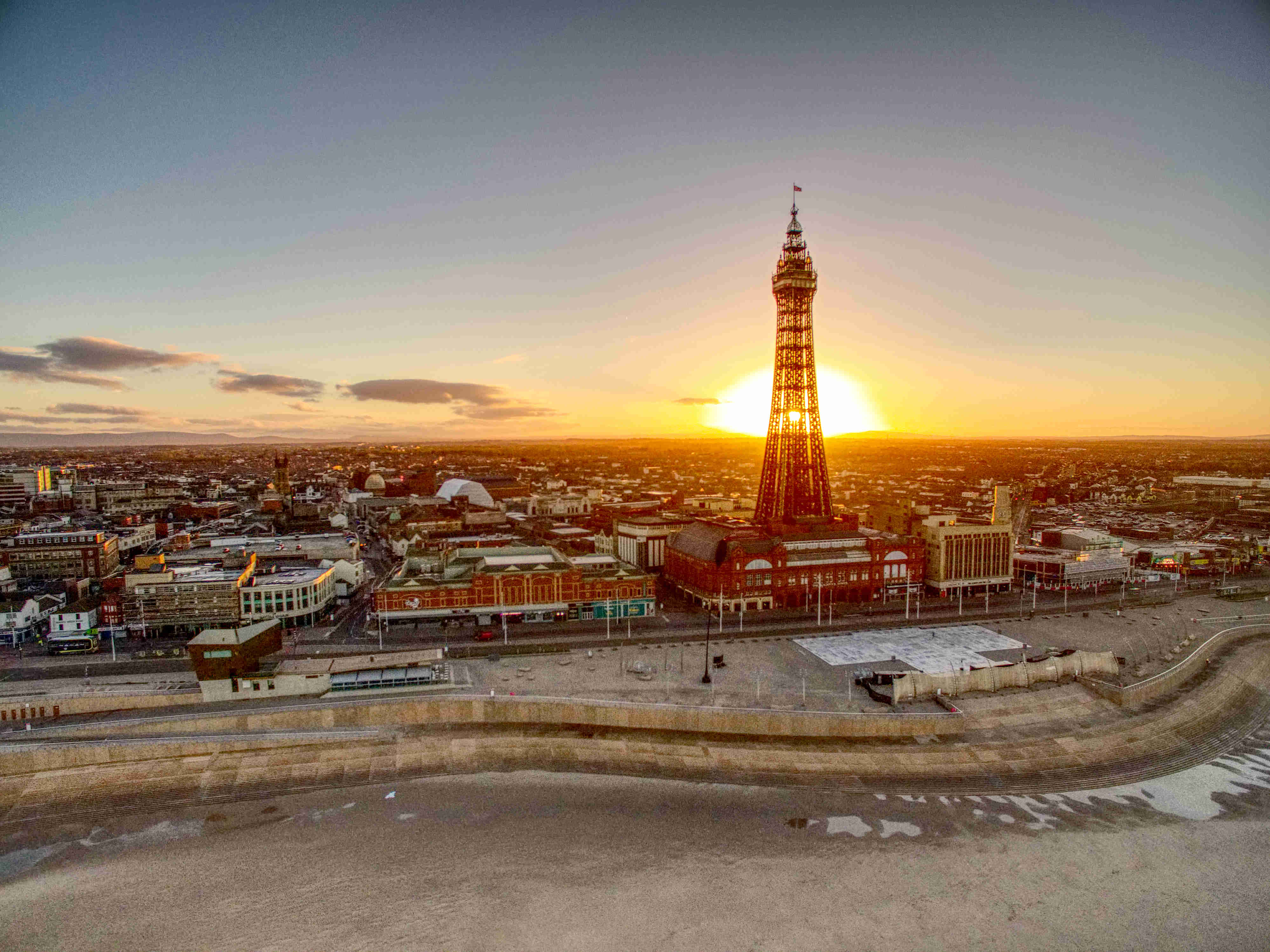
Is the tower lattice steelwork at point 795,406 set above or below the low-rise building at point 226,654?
above

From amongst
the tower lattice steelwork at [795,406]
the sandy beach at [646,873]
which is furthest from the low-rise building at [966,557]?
the sandy beach at [646,873]

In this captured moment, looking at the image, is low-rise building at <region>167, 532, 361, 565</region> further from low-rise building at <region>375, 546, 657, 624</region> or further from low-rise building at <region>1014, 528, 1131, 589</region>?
low-rise building at <region>1014, 528, 1131, 589</region>

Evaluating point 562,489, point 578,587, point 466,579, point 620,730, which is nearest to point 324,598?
point 466,579

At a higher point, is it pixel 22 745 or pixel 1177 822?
pixel 22 745

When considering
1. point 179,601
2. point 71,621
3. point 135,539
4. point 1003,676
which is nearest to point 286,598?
point 179,601

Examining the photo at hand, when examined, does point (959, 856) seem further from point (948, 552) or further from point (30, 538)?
point (30, 538)

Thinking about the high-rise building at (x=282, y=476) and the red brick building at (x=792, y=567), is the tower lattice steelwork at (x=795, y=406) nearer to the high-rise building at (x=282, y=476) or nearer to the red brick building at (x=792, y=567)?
the red brick building at (x=792, y=567)

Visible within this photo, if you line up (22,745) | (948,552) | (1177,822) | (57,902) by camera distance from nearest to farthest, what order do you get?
(57,902) < (1177,822) < (22,745) < (948,552)
